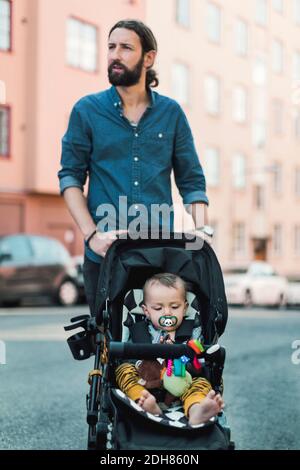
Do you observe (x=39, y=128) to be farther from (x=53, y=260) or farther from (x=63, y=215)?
(x=53, y=260)

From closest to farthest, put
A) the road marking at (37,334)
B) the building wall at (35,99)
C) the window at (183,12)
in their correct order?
1. the road marking at (37,334)
2. the building wall at (35,99)
3. the window at (183,12)

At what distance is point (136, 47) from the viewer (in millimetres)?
3943

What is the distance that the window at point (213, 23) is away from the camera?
123ft

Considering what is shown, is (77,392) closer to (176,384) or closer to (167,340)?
(167,340)

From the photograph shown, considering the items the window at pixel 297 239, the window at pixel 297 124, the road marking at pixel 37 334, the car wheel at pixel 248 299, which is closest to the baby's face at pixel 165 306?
the road marking at pixel 37 334

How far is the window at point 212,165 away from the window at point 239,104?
2472 millimetres

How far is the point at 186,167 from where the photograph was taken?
4.14 meters

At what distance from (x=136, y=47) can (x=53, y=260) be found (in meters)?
16.0

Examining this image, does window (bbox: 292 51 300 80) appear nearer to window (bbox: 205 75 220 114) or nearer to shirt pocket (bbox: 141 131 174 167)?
window (bbox: 205 75 220 114)

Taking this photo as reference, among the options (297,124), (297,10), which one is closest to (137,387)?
(297,10)

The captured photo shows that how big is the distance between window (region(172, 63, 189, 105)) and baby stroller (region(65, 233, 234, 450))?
104ft

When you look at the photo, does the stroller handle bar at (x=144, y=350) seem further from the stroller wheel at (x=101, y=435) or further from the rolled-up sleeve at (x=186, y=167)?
the rolled-up sleeve at (x=186, y=167)

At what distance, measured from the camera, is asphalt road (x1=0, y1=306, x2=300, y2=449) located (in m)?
5.34
